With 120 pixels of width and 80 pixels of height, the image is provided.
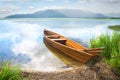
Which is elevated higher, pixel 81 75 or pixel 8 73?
pixel 8 73

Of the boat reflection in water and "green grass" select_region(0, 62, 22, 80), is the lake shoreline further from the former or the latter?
the boat reflection in water

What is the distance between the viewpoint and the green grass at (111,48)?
912 cm

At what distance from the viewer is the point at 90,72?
916cm

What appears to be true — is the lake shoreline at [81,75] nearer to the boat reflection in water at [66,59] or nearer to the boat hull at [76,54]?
the boat hull at [76,54]

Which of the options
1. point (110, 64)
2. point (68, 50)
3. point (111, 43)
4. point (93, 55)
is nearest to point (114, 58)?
point (110, 64)

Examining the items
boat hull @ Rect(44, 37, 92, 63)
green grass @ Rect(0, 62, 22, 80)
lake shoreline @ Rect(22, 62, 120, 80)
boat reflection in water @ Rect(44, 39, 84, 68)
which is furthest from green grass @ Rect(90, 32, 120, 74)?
green grass @ Rect(0, 62, 22, 80)

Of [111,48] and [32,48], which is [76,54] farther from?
[32,48]

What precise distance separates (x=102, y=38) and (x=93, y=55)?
2.79 feet

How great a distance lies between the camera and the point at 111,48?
32.6 feet

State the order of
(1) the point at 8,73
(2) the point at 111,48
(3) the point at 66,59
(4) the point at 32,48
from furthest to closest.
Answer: (4) the point at 32,48 < (3) the point at 66,59 < (2) the point at 111,48 < (1) the point at 8,73

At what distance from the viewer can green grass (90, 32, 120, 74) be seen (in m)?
9.12

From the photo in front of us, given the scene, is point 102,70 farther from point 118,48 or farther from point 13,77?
point 13,77

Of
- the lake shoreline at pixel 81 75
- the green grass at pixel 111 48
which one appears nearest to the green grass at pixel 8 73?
the lake shoreline at pixel 81 75

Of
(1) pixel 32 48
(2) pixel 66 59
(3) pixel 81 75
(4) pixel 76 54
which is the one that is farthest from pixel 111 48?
(1) pixel 32 48
